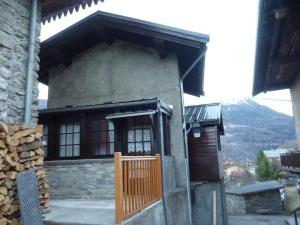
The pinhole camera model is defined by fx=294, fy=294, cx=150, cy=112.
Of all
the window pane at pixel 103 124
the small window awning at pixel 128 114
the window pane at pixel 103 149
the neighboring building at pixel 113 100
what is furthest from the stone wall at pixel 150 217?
the window pane at pixel 103 124

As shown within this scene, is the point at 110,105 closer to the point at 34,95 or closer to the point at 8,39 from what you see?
the point at 34,95

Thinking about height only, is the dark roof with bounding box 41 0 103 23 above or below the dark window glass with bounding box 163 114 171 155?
above

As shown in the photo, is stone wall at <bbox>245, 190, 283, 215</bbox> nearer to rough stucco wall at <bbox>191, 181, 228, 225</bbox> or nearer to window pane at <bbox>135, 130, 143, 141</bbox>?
rough stucco wall at <bbox>191, 181, 228, 225</bbox>

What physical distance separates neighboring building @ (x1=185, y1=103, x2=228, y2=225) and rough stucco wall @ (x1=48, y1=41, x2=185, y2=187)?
1614mm

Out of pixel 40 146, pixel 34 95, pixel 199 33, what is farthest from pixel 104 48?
pixel 40 146

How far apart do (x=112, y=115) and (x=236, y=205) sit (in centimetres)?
1846

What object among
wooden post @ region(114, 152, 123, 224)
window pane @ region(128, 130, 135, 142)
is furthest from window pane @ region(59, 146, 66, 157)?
wooden post @ region(114, 152, 123, 224)

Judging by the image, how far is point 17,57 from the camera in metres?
5.36

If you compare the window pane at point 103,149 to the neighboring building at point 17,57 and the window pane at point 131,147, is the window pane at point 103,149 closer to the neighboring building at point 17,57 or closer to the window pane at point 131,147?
the window pane at point 131,147

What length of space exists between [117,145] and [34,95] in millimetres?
3761

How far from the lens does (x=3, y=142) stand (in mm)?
4254

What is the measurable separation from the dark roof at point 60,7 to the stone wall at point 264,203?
20.0m

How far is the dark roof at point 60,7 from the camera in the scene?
654cm

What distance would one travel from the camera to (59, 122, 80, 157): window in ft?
30.3
